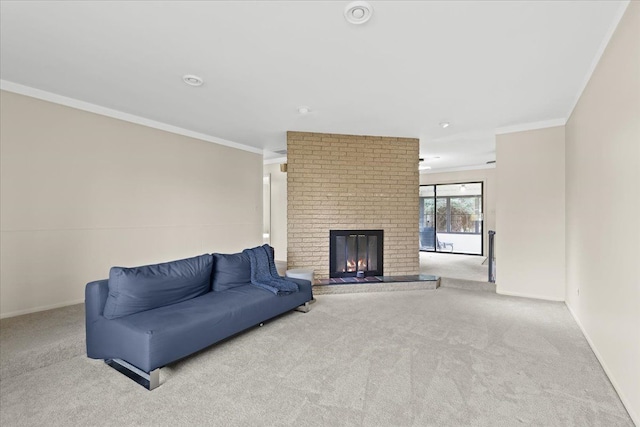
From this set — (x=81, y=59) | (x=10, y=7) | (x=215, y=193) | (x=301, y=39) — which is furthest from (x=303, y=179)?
(x=10, y=7)

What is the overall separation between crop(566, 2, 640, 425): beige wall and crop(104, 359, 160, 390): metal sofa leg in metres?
3.01

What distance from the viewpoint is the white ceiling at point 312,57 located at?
81.0 inches

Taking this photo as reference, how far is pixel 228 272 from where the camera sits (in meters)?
3.31

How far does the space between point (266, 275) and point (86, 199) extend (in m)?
2.45

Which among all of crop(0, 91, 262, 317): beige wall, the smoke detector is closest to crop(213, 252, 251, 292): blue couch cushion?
crop(0, 91, 262, 317): beige wall

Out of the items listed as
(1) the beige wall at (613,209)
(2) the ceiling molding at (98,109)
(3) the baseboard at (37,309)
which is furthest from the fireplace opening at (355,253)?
(3) the baseboard at (37,309)

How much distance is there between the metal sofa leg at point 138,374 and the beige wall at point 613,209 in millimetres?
3008

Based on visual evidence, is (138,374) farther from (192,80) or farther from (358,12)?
(358,12)

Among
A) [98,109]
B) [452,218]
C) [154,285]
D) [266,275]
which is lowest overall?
[266,275]

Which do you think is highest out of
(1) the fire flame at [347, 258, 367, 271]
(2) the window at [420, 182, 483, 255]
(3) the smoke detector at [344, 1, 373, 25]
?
(3) the smoke detector at [344, 1, 373, 25]

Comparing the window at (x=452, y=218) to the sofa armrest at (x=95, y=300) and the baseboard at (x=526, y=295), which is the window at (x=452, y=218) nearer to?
the baseboard at (x=526, y=295)

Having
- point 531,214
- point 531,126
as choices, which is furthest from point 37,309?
point 531,126

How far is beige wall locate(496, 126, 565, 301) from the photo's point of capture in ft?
13.8

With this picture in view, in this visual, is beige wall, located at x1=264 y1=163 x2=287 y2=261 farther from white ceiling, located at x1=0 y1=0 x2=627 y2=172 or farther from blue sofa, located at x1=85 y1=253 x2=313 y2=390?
blue sofa, located at x1=85 y1=253 x2=313 y2=390
